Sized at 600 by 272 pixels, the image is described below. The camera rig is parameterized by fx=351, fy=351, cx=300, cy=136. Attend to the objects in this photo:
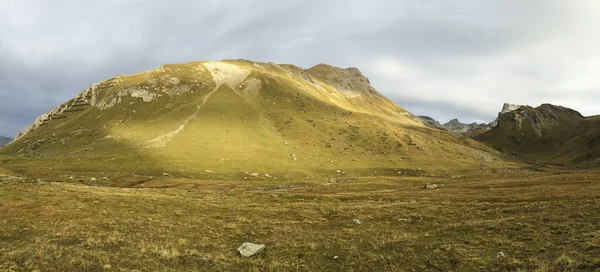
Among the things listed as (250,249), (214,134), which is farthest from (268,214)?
(214,134)

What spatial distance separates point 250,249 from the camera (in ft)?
82.4

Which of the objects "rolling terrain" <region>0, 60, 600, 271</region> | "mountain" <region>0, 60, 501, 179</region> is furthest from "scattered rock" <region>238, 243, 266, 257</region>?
"mountain" <region>0, 60, 501, 179</region>

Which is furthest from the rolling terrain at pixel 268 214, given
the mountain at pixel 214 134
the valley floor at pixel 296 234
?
the mountain at pixel 214 134

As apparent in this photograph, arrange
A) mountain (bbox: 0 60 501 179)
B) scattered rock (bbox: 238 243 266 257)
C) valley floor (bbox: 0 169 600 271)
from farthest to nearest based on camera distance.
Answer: mountain (bbox: 0 60 501 179) < scattered rock (bbox: 238 243 266 257) < valley floor (bbox: 0 169 600 271)

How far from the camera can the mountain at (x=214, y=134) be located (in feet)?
329

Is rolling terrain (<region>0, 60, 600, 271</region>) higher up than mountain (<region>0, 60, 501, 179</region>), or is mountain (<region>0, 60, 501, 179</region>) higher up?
mountain (<region>0, 60, 501, 179</region>)

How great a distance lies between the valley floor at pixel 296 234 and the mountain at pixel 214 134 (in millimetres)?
48863

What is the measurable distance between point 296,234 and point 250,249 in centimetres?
676

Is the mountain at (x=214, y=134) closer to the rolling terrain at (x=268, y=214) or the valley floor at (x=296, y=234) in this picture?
the rolling terrain at (x=268, y=214)

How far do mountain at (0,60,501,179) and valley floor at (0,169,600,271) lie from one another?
4886cm

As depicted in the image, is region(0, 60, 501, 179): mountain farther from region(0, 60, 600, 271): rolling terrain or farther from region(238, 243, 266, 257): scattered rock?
region(238, 243, 266, 257): scattered rock

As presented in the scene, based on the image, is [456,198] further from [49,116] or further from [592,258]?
[49,116]

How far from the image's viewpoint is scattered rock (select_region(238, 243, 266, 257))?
24.6m

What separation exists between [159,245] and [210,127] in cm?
10476
